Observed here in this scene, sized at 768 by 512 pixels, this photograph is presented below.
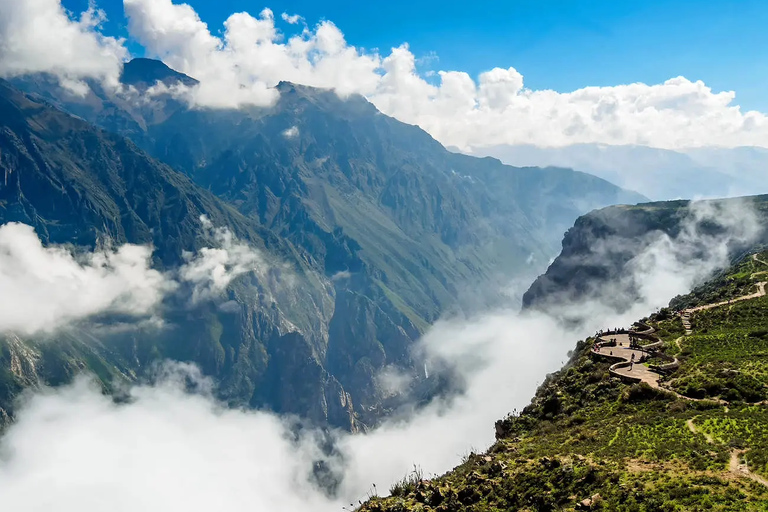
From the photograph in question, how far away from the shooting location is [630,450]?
50062 mm

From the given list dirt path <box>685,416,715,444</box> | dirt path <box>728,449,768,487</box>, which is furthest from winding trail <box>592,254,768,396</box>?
dirt path <box>728,449,768,487</box>

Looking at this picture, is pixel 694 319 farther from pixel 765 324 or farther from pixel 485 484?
pixel 485 484

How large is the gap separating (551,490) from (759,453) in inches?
705

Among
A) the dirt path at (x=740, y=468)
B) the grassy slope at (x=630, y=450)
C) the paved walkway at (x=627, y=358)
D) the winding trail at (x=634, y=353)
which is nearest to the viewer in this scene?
the dirt path at (x=740, y=468)

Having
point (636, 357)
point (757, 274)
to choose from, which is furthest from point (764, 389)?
point (757, 274)

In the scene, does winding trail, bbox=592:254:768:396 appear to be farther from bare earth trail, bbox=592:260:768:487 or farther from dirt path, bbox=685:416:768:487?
dirt path, bbox=685:416:768:487

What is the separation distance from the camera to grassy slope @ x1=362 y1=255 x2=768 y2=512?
41.2 metres

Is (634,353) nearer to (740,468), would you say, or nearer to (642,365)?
(642,365)

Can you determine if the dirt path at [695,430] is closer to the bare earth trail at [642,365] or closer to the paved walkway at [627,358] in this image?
the bare earth trail at [642,365]

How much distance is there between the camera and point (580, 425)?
62.7 metres

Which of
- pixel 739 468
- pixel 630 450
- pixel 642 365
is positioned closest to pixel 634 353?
pixel 642 365

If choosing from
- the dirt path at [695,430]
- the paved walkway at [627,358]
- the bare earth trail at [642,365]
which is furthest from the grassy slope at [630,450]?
the paved walkway at [627,358]

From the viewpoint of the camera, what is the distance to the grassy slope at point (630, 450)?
135 ft

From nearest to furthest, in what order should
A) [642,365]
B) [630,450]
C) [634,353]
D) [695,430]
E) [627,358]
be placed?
1. [630,450]
2. [695,430]
3. [642,365]
4. [627,358]
5. [634,353]
